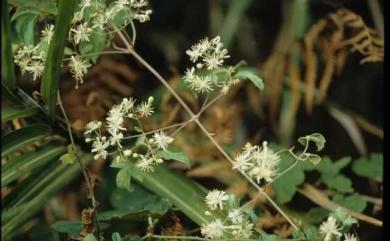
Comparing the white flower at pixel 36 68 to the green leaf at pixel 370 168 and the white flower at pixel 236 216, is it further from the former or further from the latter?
the green leaf at pixel 370 168

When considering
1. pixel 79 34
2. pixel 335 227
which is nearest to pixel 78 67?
pixel 79 34

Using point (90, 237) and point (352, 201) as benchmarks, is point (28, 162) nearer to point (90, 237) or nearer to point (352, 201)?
point (90, 237)

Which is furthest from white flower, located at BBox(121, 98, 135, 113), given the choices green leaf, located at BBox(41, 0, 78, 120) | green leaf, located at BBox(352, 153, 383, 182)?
green leaf, located at BBox(352, 153, 383, 182)

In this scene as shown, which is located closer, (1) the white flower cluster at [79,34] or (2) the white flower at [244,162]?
(2) the white flower at [244,162]

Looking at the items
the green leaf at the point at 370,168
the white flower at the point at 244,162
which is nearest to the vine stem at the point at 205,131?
the white flower at the point at 244,162

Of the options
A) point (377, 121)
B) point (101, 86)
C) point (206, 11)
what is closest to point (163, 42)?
point (206, 11)

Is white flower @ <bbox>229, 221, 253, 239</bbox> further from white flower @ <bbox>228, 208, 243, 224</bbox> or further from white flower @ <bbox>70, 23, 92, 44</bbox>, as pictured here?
white flower @ <bbox>70, 23, 92, 44</bbox>

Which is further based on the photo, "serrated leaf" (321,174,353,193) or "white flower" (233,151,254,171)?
"serrated leaf" (321,174,353,193)
